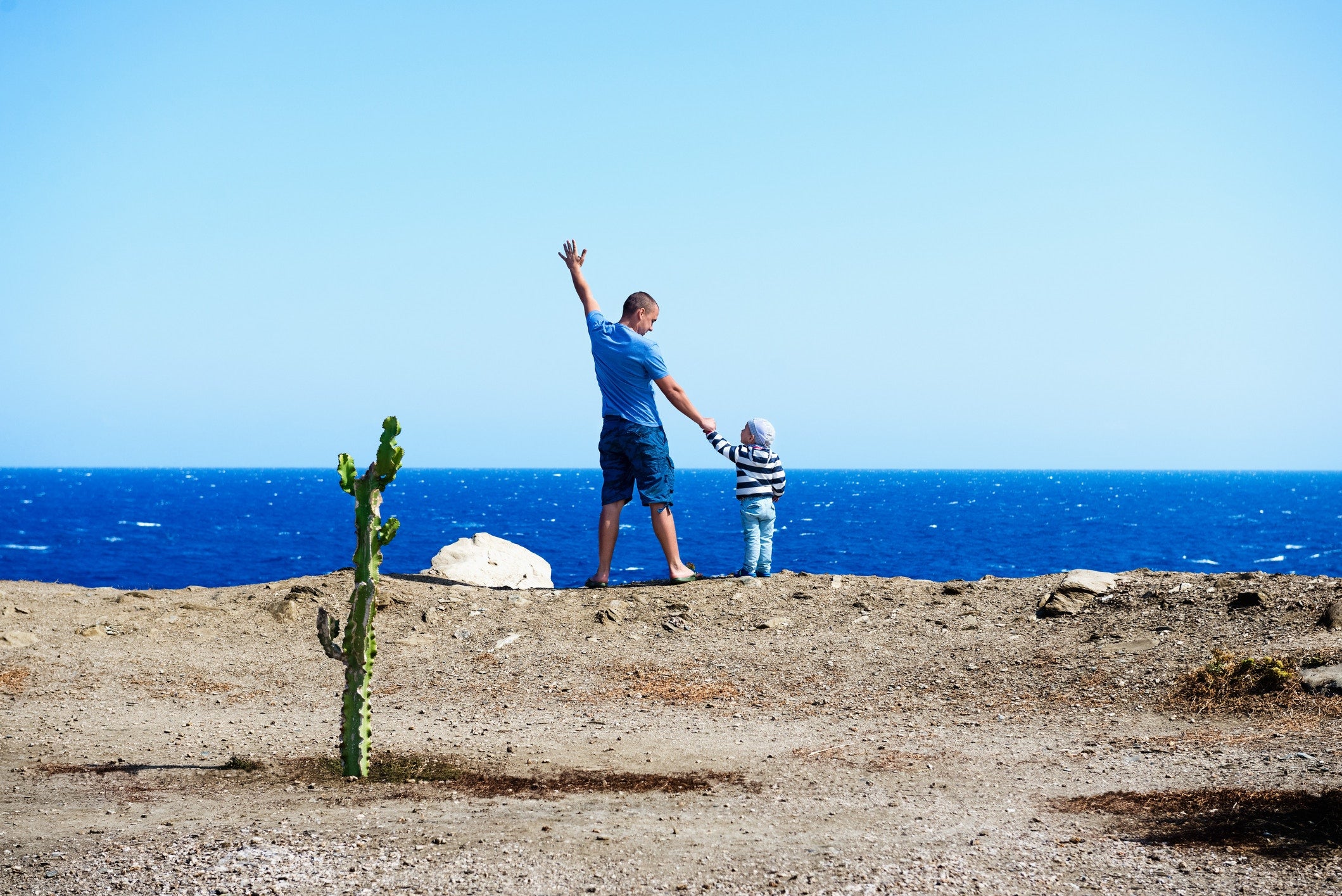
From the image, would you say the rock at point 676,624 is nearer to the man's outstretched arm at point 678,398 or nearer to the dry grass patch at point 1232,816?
the man's outstretched arm at point 678,398

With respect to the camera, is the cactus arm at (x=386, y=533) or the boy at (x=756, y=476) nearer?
the cactus arm at (x=386, y=533)

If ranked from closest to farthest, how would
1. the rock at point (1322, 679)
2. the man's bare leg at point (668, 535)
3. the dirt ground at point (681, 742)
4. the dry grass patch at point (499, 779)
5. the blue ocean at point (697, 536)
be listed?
the dirt ground at point (681, 742) < the dry grass patch at point (499, 779) < the rock at point (1322, 679) < the man's bare leg at point (668, 535) < the blue ocean at point (697, 536)

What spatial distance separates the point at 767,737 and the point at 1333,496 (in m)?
154

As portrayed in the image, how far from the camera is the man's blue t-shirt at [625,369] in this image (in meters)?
10.4

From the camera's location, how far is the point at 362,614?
640cm

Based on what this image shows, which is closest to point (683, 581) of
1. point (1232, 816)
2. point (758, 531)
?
point (758, 531)

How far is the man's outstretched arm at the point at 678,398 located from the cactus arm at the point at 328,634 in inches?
189

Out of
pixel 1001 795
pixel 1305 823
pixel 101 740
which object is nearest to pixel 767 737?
pixel 1001 795

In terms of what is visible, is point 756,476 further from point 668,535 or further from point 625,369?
point 625,369

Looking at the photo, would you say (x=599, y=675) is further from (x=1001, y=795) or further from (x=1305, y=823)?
(x=1305, y=823)

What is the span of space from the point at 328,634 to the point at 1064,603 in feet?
23.2

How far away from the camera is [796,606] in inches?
420

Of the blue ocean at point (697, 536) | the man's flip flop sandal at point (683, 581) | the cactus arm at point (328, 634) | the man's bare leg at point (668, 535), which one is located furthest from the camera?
the blue ocean at point (697, 536)

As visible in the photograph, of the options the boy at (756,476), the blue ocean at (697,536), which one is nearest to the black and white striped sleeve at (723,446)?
the boy at (756,476)
